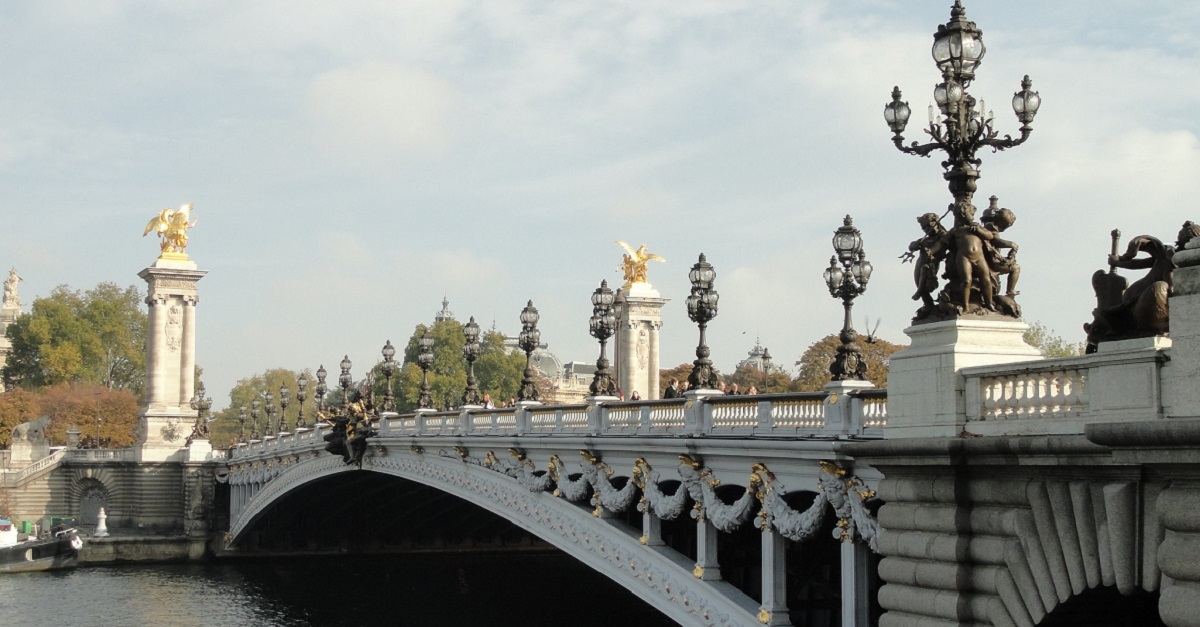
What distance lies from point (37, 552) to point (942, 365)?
162 feet

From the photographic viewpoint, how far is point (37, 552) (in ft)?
181

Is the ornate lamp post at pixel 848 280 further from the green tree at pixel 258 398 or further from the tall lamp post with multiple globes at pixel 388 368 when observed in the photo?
the green tree at pixel 258 398

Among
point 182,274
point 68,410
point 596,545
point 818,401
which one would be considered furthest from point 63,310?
point 818,401

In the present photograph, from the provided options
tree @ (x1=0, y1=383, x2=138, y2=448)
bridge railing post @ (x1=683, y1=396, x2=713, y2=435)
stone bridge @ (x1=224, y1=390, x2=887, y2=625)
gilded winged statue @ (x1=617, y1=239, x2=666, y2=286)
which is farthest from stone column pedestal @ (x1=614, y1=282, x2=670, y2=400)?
bridge railing post @ (x1=683, y1=396, x2=713, y2=435)

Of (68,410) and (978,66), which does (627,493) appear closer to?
(978,66)

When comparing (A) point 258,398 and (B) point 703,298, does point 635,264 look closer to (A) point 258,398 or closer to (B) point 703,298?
(B) point 703,298

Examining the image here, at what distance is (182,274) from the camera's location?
74500 mm

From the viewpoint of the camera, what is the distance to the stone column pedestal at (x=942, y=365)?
1238 cm

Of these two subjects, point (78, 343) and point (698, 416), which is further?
point (78, 343)

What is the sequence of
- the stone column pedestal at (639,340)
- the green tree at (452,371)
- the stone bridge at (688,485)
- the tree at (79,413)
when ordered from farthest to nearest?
the green tree at (452,371) → the tree at (79,413) → the stone column pedestal at (639,340) → the stone bridge at (688,485)

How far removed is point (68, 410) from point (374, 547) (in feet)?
134

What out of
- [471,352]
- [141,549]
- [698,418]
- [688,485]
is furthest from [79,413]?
[698,418]

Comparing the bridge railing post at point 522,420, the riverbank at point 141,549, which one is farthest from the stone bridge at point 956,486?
the riverbank at point 141,549

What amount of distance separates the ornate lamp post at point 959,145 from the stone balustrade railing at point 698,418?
2.04 metres
